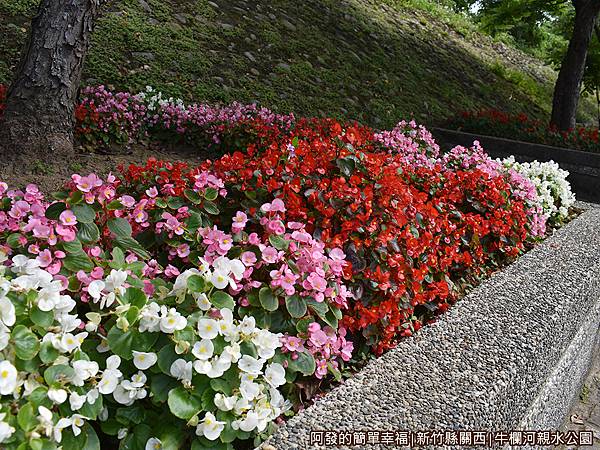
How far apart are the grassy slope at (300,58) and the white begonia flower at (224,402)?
476 cm

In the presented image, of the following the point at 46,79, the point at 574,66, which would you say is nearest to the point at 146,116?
the point at 46,79

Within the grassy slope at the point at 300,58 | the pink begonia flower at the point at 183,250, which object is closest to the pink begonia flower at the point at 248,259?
the pink begonia flower at the point at 183,250

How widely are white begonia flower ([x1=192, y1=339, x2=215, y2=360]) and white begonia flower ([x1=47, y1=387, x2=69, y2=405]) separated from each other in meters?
0.31

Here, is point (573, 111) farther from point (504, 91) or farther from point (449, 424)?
point (449, 424)

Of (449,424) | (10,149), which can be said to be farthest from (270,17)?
(449,424)

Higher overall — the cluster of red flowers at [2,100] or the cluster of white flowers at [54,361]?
the cluster of white flowers at [54,361]

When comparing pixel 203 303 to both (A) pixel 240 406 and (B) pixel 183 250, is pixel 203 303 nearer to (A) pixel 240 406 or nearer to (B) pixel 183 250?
(A) pixel 240 406

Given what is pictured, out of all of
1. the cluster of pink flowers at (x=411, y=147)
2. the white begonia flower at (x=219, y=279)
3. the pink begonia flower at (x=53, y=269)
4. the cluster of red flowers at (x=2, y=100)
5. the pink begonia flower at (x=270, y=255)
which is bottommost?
the cluster of red flowers at (x=2, y=100)

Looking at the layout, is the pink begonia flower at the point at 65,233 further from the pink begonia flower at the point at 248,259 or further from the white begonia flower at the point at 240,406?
the white begonia flower at the point at 240,406

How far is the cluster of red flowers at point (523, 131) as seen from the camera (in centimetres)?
856

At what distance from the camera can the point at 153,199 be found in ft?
8.01

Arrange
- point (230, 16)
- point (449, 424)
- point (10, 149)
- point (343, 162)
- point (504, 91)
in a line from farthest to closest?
Answer: point (504, 91) → point (230, 16) → point (10, 149) → point (343, 162) → point (449, 424)

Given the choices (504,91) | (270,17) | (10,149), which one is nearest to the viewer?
(10,149)

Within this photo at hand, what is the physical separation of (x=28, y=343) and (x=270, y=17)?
8397 millimetres
